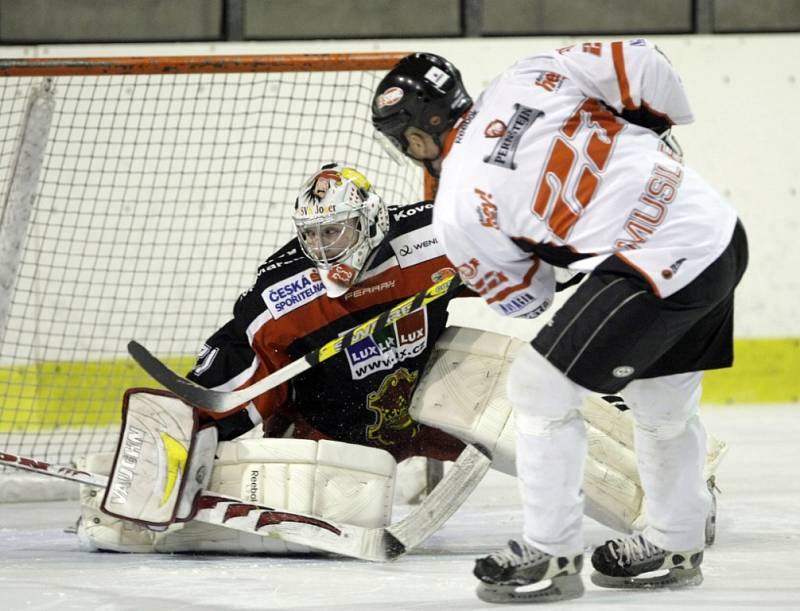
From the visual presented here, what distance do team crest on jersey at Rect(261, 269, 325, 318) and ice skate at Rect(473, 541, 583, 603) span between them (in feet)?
3.21

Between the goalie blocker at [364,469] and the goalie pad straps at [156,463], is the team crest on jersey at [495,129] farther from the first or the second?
the goalie pad straps at [156,463]

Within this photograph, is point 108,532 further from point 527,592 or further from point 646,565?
point 646,565

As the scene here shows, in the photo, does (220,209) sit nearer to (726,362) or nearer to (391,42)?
(391,42)

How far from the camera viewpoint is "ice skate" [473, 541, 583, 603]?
7.20 feet

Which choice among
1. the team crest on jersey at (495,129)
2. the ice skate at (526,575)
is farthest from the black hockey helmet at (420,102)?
the ice skate at (526,575)

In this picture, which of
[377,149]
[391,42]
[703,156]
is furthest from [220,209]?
[703,156]

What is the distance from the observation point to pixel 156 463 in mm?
2865

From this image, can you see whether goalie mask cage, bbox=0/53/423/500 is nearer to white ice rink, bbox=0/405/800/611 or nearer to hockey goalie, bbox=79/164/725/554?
white ice rink, bbox=0/405/800/611

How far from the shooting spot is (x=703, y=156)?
5.42 metres

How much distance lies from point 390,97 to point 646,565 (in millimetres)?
950

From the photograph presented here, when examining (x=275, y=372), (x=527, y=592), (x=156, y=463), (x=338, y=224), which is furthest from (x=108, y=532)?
(x=527, y=592)

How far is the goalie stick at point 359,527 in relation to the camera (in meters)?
2.76

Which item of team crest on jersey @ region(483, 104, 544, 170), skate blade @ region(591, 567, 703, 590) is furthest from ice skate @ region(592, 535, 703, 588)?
team crest on jersey @ region(483, 104, 544, 170)

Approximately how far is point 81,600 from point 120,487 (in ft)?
1.84
